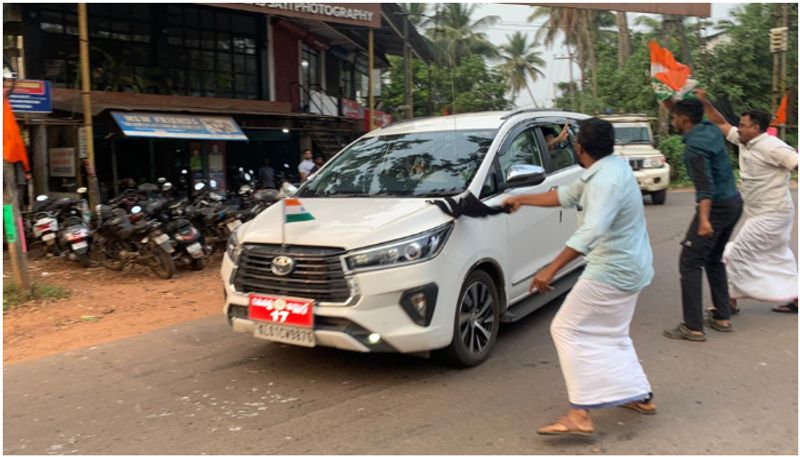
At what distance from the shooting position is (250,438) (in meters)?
3.38

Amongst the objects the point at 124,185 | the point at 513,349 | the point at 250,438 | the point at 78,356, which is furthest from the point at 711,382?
the point at 124,185

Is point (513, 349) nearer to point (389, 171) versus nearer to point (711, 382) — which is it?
point (711, 382)

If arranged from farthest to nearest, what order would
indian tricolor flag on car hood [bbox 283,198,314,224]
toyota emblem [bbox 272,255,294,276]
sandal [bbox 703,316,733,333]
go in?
sandal [bbox 703,316,733,333]
indian tricolor flag on car hood [bbox 283,198,314,224]
toyota emblem [bbox 272,255,294,276]

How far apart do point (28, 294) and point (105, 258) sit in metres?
1.71

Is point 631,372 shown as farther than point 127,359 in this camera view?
No

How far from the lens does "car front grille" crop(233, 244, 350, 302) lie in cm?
379

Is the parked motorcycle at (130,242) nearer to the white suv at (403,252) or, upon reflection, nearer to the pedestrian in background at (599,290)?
the white suv at (403,252)

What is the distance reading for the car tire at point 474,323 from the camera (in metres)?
4.09

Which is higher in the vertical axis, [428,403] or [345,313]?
[345,313]

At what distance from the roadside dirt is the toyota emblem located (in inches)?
93.3

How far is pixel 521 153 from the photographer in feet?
16.9

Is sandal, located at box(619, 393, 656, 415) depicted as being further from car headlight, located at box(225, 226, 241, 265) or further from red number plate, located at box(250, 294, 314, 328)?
car headlight, located at box(225, 226, 241, 265)

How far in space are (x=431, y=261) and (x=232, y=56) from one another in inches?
530

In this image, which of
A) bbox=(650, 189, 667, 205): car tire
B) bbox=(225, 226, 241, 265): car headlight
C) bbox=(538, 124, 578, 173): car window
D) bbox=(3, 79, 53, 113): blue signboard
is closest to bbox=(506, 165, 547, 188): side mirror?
bbox=(538, 124, 578, 173): car window
